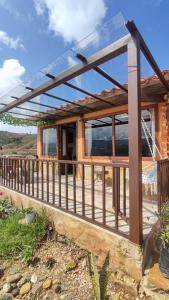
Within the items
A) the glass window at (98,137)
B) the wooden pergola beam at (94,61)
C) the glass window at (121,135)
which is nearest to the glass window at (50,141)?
the glass window at (98,137)

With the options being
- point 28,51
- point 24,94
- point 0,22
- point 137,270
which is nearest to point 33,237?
point 137,270

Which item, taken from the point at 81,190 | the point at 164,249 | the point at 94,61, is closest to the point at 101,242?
the point at 164,249

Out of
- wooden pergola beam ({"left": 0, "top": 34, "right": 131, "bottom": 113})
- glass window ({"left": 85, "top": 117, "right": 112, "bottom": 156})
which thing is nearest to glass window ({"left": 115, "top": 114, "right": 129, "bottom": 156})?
glass window ({"left": 85, "top": 117, "right": 112, "bottom": 156})

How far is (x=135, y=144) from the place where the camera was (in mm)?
→ 2547

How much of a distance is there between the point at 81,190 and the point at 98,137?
2.41 m

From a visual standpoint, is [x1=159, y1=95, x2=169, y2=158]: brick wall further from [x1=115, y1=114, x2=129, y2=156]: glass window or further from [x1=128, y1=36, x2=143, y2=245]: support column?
[x1=128, y1=36, x2=143, y2=245]: support column

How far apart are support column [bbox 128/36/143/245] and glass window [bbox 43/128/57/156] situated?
22.4ft

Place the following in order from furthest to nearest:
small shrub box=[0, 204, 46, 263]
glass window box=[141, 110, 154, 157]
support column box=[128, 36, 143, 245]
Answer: glass window box=[141, 110, 154, 157], small shrub box=[0, 204, 46, 263], support column box=[128, 36, 143, 245]

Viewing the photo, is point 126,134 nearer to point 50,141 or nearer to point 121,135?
point 121,135

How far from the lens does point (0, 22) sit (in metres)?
5.13

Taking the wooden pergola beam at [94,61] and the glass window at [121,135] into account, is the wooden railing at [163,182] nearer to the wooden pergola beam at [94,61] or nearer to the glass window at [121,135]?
the wooden pergola beam at [94,61]

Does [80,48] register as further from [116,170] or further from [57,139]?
[57,139]

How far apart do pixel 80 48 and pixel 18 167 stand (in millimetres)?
3252

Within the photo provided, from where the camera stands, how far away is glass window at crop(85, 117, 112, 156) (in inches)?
275
